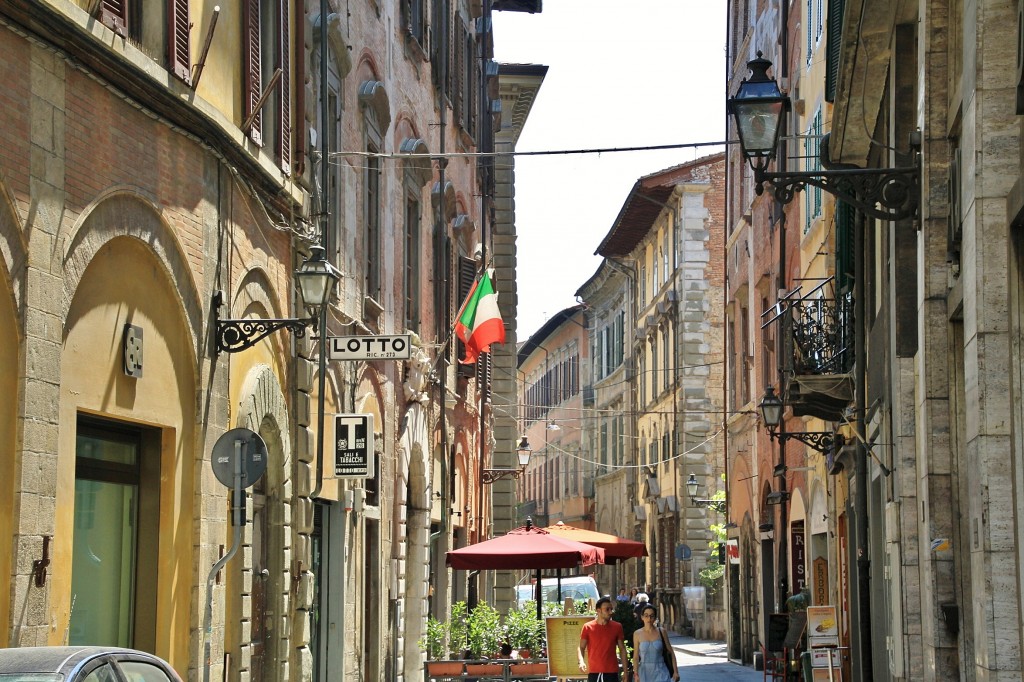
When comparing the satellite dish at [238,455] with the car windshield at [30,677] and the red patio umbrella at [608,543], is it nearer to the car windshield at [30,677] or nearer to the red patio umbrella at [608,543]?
the car windshield at [30,677]

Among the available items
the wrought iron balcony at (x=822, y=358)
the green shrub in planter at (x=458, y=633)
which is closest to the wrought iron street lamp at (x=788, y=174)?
the wrought iron balcony at (x=822, y=358)

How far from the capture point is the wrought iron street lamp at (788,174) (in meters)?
10.5

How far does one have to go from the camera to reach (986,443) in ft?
26.3

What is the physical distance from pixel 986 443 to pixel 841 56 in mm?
6964

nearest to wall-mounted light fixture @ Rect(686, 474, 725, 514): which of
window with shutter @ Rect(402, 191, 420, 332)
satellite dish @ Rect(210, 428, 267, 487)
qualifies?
window with shutter @ Rect(402, 191, 420, 332)

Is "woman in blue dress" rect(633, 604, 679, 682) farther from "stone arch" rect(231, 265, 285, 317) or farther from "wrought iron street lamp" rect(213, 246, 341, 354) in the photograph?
"stone arch" rect(231, 265, 285, 317)

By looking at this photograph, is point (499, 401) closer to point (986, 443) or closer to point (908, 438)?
point (908, 438)

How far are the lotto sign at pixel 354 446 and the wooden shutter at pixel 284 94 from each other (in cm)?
275

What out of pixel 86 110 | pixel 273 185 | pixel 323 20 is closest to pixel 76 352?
pixel 86 110

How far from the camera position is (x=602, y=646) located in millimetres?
16188

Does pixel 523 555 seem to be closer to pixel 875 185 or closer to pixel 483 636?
pixel 483 636

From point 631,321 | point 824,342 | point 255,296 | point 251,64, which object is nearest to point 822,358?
point 824,342

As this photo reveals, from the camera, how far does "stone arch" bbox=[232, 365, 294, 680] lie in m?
14.8

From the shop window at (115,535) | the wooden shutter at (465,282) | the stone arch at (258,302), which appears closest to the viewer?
the shop window at (115,535)
